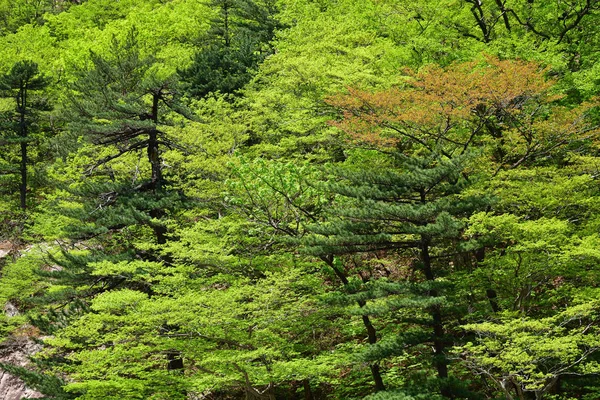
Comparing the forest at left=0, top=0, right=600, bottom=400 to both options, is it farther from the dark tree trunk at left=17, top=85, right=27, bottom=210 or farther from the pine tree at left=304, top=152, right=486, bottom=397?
the dark tree trunk at left=17, top=85, right=27, bottom=210

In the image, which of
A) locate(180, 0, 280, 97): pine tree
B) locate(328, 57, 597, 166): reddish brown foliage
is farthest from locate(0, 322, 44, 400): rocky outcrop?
locate(328, 57, 597, 166): reddish brown foliage

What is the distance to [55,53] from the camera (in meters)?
39.4

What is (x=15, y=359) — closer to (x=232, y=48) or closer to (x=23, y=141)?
(x=23, y=141)

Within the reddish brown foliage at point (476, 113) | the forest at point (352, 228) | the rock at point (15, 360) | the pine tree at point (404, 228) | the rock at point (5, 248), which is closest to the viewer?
the pine tree at point (404, 228)

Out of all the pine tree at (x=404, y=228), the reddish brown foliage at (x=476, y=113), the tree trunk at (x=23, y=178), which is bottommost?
the tree trunk at (x=23, y=178)

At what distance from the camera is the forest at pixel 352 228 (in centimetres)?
1176

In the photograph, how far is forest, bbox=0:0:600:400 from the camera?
11758 millimetres

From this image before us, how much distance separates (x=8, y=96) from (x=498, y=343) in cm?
2786

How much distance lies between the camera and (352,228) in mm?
12242

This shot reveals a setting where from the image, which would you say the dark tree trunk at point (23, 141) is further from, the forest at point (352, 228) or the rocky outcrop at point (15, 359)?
the rocky outcrop at point (15, 359)

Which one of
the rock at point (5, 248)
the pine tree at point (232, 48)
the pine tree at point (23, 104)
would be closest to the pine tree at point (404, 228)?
the pine tree at point (232, 48)

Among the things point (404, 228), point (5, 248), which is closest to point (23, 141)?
point (5, 248)

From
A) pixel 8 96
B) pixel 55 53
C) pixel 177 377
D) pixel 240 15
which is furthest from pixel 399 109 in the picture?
pixel 55 53

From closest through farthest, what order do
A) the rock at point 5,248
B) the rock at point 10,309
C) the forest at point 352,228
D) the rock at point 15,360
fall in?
the forest at point 352,228, the rock at point 15,360, the rock at point 10,309, the rock at point 5,248
